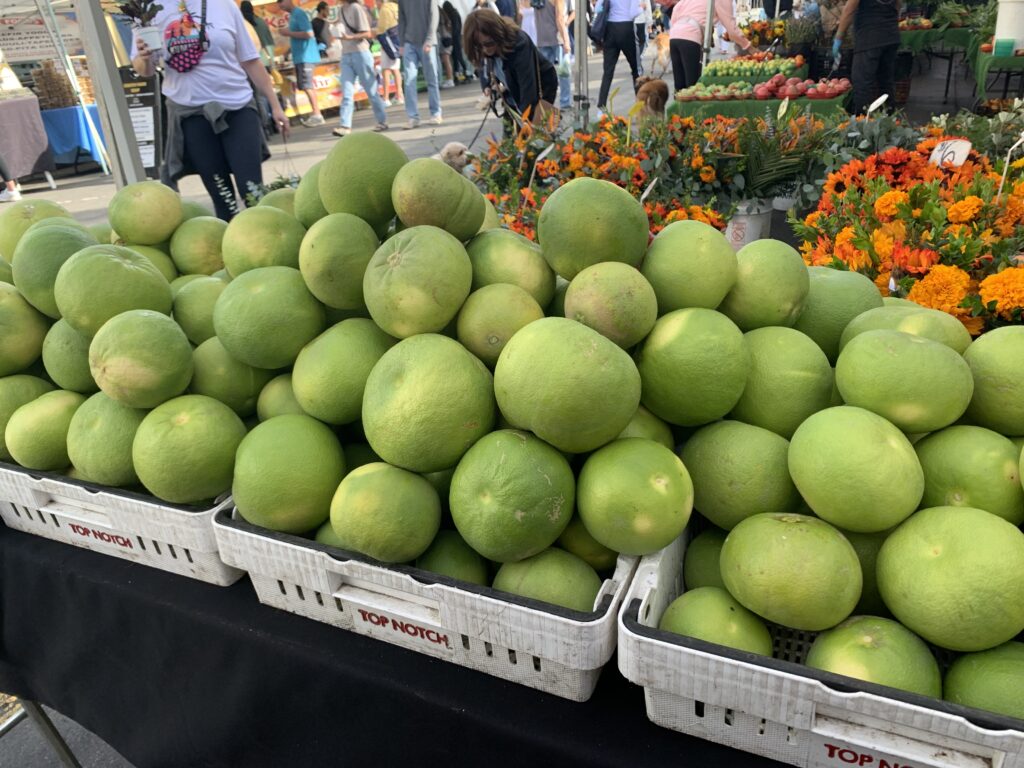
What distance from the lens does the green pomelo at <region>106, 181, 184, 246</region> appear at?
1.85m

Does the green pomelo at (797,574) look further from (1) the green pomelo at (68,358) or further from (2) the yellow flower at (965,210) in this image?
(2) the yellow flower at (965,210)

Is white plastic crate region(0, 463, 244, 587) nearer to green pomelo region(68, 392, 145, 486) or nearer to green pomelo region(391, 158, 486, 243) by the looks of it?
green pomelo region(68, 392, 145, 486)

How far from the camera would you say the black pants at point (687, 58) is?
8430 millimetres

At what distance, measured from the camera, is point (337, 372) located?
1298 mm

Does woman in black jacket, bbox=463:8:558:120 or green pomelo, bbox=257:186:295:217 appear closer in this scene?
green pomelo, bbox=257:186:295:217

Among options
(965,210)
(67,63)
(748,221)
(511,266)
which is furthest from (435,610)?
(67,63)

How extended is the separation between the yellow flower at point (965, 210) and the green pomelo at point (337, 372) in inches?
77.9

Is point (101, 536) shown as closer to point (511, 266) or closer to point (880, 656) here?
point (511, 266)

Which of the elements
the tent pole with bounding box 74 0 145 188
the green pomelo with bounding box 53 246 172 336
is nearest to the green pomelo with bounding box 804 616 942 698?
the green pomelo with bounding box 53 246 172 336

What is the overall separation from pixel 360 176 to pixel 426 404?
0.58 metres

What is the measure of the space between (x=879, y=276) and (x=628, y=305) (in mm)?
1466

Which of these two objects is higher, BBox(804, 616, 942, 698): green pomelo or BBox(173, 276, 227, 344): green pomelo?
BBox(173, 276, 227, 344): green pomelo

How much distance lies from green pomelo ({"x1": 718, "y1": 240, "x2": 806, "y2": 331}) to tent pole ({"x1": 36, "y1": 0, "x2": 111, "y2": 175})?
10.0 meters

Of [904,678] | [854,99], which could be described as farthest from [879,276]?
[854,99]
